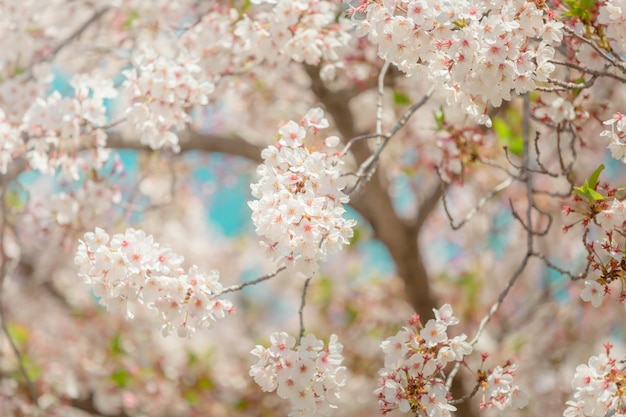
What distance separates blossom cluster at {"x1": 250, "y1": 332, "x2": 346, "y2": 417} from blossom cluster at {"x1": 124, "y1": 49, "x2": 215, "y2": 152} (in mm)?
819

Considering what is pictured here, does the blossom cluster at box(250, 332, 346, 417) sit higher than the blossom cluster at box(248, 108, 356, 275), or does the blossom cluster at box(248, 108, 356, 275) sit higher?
the blossom cluster at box(248, 108, 356, 275)

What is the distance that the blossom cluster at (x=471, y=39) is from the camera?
5.24ft

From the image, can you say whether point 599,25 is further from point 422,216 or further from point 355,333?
point 355,333

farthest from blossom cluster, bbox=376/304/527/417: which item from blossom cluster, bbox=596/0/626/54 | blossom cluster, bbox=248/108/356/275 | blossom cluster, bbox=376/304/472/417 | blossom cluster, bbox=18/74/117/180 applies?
blossom cluster, bbox=18/74/117/180

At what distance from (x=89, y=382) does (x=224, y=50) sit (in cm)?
249


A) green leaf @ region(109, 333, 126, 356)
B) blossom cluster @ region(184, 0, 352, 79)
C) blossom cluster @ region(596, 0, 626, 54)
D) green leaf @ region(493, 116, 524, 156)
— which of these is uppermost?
green leaf @ region(493, 116, 524, 156)

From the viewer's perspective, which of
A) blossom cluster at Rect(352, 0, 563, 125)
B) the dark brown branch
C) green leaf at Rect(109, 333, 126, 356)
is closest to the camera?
blossom cluster at Rect(352, 0, 563, 125)

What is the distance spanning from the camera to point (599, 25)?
1906 millimetres

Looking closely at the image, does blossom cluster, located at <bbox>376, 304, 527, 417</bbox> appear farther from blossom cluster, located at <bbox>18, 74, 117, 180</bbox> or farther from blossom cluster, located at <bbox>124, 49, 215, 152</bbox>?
blossom cluster, located at <bbox>18, 74, 117, 180</bbox>

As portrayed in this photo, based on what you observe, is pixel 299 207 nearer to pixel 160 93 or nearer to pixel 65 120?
pixel 160 93

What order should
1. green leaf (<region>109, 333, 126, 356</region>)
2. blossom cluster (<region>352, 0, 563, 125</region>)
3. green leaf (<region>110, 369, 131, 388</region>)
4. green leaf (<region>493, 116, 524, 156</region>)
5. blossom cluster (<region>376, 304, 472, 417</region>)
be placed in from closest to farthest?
blossom cluster (<region>352, 0, 563, 125</region>) → blossom cluster (<region>376, 304, 472, 417</region>) → green leaf (<region>493, 116, 524, 156</region>) → green leaf (<region>110, 369, 131, 388</region>) → green leaf (<region>109, 333, 126, 356</region>)

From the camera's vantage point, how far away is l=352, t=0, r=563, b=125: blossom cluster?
1.60 metres

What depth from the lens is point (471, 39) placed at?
1.59 m

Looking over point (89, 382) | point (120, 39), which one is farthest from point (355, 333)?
point (120, 39)
